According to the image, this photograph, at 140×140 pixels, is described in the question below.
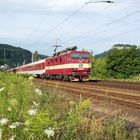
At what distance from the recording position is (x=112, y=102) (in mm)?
17109

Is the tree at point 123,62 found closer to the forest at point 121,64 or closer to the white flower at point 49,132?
the forest at point 121,64

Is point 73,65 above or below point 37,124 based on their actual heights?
above

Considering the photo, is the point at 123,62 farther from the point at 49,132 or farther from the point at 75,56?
the point at 49,132

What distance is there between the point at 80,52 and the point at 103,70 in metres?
28.4

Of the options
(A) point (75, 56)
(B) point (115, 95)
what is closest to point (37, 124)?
(B) point (115, 95)

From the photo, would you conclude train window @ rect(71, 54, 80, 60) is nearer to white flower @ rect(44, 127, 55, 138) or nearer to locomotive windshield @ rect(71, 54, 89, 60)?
locomotive windshield @ rect(71, 54, 89, 60)

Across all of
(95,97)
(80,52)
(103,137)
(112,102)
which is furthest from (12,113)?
(80,52)

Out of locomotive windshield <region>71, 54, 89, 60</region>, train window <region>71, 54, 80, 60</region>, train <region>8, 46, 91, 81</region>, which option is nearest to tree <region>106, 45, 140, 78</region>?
train <region>8, 46, 91, 81</region>

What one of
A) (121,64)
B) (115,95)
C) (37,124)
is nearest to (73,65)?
(115,95)

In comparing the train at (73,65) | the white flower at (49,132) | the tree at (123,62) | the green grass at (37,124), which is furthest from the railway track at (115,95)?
the tree at (123,62)

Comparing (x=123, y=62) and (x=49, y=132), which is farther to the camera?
(x=123, y=62)

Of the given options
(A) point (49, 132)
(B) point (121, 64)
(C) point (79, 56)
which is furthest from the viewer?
(B) point (121, 64)

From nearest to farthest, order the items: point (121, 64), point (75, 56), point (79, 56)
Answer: point (75, 56) → point (79, 56) → point (121, 64)

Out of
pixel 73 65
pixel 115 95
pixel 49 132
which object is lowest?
pixel 115 95
